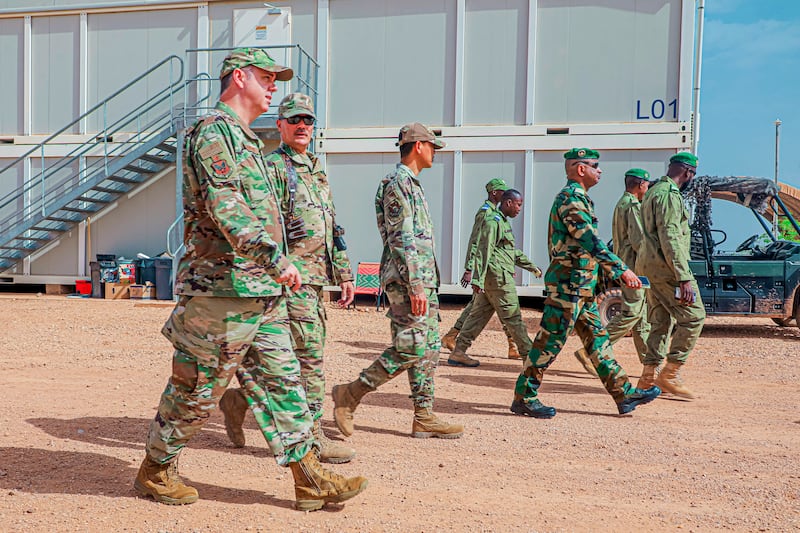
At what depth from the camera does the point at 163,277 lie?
45.5ft

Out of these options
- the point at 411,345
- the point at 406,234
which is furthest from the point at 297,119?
the point at 411,345

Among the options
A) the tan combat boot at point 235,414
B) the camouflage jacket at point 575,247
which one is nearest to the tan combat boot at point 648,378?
the camouflage jacket at point 575,247

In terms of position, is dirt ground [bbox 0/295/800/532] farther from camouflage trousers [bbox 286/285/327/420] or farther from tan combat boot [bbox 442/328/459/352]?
tan combat boot [bbox 442/328/459/352]

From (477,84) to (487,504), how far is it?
421 inches

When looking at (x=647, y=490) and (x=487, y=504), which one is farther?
(x=647, y=490)

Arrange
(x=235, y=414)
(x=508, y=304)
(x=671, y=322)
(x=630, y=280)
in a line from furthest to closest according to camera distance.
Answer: (x=508, y=304), (x=671, y=322), (x=630, y=280), (x=235, y=414)

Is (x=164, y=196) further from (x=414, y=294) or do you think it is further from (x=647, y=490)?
(x=647, y=490)

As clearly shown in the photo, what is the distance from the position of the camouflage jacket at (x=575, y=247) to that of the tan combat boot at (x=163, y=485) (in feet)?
9.87

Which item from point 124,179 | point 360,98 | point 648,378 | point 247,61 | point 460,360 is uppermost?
point 360,98

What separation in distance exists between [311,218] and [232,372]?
128cm

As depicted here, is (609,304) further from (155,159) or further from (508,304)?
(155,159)

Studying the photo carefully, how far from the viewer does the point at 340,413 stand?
4668mm

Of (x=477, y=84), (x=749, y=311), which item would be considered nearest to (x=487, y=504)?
(x=749, y=311)

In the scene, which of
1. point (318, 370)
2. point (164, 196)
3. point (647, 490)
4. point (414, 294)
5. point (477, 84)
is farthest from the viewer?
point (164, 196)
